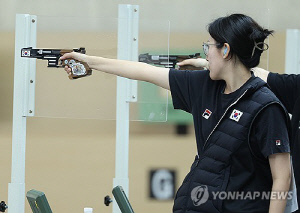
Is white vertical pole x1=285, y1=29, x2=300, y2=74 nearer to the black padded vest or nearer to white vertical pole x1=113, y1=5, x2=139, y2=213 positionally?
white vertical pole x1=113, y1=5, x2=139, y2=213

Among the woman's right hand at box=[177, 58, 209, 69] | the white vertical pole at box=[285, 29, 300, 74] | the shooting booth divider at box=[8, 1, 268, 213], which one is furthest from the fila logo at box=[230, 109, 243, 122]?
the white vertical pole at box=[285, 29, 300, 74]

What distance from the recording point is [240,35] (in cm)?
248

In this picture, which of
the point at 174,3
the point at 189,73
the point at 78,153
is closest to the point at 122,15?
the point at 189,73

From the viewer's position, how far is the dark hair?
97.5 inches

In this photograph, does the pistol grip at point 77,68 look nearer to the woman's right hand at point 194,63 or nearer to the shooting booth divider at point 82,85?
the woman's right hand at point 194,63

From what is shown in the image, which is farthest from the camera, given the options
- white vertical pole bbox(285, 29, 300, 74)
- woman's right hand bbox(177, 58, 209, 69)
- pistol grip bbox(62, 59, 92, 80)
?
white vertical pole bbox(285, 29, 300, 74)

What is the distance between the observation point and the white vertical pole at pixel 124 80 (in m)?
3.98

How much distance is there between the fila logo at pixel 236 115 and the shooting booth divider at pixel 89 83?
1493mm

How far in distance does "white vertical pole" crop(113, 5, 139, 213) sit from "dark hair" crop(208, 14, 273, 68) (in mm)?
1491

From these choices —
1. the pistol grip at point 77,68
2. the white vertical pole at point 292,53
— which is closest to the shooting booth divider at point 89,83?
the white vertical pole at point 292,53

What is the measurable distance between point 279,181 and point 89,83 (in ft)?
6.03

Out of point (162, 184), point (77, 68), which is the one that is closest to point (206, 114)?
point (77, 68)

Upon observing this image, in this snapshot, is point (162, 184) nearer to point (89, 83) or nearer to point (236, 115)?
point (89, 83)

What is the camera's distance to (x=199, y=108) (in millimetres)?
2564
